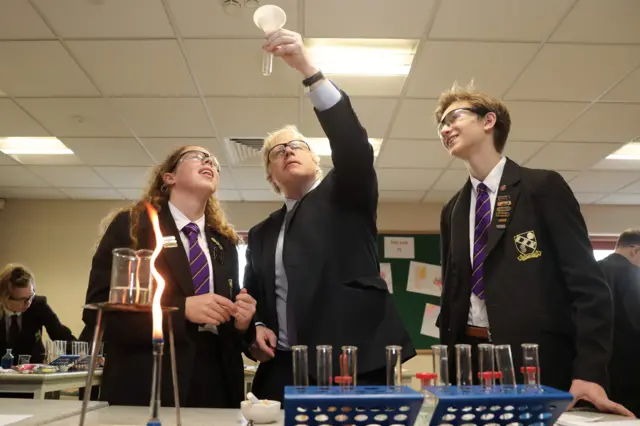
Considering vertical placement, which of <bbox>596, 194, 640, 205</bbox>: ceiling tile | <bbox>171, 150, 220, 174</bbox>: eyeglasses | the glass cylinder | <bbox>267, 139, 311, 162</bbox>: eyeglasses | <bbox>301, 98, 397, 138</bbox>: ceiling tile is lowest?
the glass cylinder

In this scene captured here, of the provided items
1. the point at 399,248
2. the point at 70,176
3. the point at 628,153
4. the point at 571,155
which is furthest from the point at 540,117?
the point at 70,176

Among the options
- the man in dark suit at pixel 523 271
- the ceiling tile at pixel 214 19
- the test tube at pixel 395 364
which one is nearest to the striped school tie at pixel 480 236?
the man in dark suit at pixel 523 271

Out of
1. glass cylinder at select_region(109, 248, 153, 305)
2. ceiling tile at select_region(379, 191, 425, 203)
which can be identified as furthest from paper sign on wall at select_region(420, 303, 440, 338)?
glass cylinder at select_region(109, 248, 153, 305)

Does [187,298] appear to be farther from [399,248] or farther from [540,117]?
[399,248]

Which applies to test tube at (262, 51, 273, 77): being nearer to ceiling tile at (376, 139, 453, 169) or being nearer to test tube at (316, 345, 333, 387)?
test tube at (316, 345, 333, 387)

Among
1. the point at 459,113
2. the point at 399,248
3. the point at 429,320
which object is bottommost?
the point at 429,320

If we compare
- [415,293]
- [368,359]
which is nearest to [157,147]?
[415,293]

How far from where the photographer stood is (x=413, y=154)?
15.6 feet

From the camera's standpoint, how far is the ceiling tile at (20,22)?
2664 mm

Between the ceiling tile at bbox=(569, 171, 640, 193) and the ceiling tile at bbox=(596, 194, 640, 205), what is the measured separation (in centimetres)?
31

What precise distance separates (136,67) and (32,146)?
2.17 m

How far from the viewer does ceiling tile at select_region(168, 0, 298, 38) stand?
2.64 meters

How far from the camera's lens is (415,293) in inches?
243

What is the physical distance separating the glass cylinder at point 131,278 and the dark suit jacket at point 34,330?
13.4 ft
